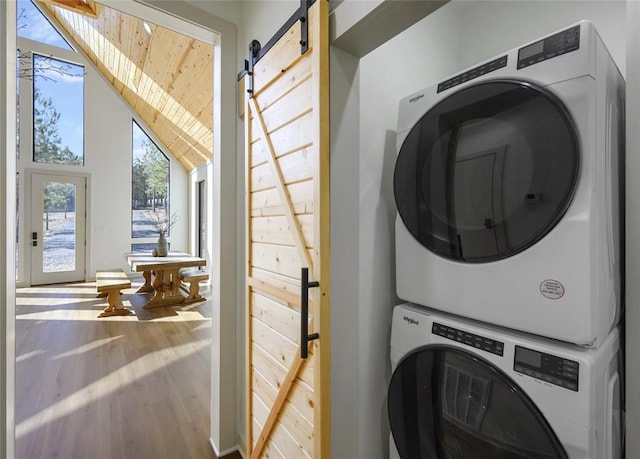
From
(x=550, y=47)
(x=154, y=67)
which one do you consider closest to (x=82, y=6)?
(x=154, y=67)

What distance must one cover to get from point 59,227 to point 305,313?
7.79 m

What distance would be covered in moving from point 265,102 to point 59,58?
25.8 feet

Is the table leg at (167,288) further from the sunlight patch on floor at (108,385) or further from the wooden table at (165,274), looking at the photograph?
the sunlight patch on floor at (108,385)

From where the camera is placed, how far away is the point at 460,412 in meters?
1.00

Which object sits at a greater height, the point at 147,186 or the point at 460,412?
the point at 147,186

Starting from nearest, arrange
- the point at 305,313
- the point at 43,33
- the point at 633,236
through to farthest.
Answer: the point at 633,236 < the point at 305,313 < the point at 43,33

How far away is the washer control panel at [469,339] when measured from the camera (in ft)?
2.98

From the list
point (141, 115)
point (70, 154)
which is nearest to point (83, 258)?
point (70, 154)

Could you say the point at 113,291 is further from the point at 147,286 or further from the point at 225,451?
the point at 225,451

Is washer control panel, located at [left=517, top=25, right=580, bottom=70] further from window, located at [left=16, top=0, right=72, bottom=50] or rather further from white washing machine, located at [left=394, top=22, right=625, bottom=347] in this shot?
window, located at [left=16, top=0, right=72, bottom=50]

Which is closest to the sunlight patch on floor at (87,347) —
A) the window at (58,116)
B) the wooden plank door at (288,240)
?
the wooden plank door at (288,240)

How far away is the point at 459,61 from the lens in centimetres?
182

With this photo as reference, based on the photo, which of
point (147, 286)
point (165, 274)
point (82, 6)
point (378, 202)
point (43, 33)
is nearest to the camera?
point (378, 202)

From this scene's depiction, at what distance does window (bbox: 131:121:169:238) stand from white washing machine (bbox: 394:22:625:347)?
7.90 meters
